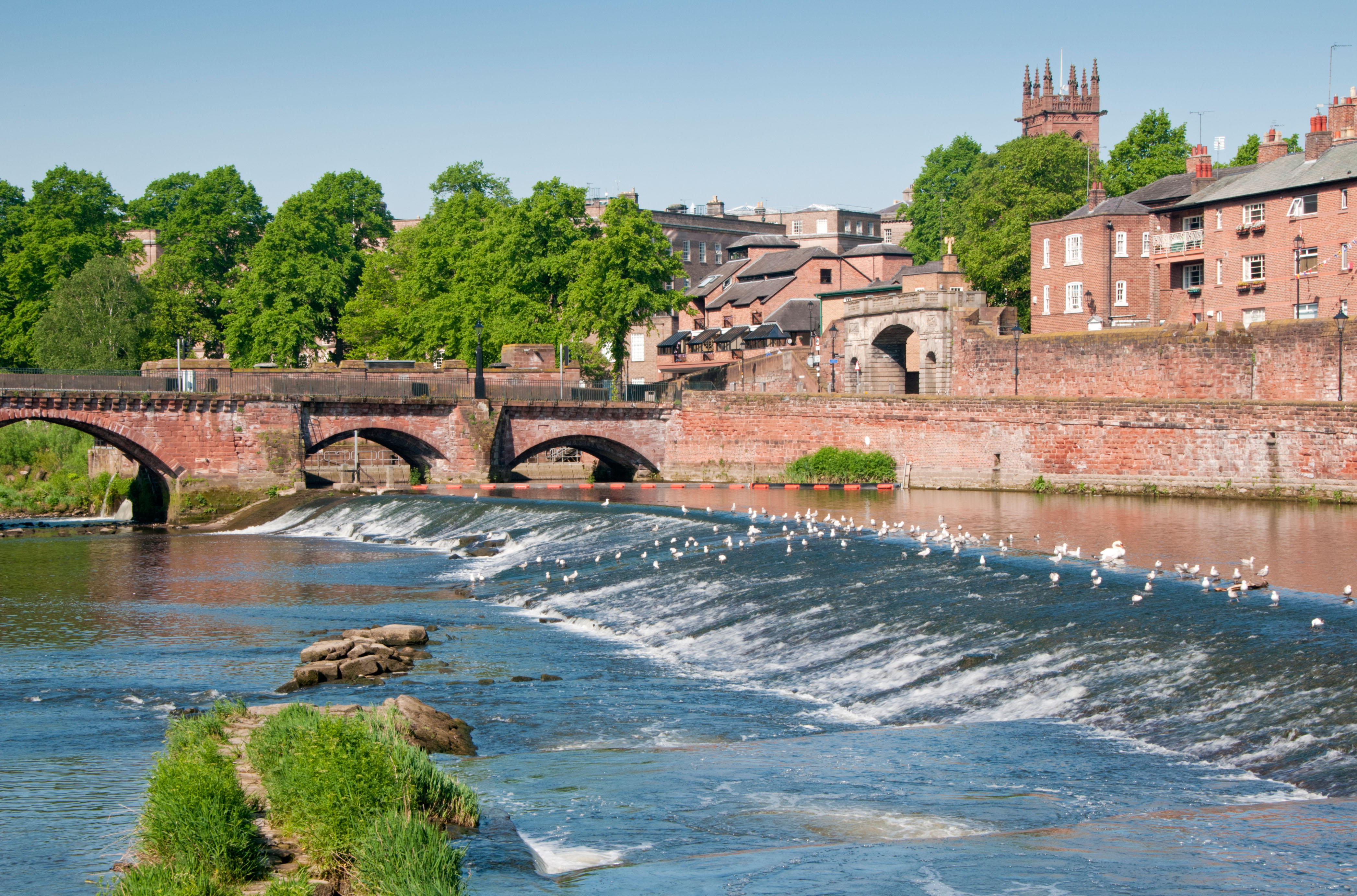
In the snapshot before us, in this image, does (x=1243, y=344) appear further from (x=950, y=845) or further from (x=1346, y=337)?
(x=950, y=845)

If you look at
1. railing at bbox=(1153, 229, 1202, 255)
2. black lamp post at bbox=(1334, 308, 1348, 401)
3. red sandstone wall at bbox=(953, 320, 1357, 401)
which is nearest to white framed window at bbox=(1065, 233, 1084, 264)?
railing at bbox=(1153, 229, 1202, 255)

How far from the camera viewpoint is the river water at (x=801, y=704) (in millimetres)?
11734

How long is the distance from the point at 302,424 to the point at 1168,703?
143ft

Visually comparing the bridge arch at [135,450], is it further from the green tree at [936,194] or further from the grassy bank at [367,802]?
the green tree at [936,194]

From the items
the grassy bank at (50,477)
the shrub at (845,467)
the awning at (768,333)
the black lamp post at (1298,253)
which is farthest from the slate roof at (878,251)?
the grassy bank at (50,477)

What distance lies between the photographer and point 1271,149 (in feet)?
200

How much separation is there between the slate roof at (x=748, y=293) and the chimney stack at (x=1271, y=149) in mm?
32887

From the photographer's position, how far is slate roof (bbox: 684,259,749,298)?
322 feet

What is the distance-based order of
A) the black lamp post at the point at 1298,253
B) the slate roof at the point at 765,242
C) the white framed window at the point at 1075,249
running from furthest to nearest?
the slate roof at the point at 765,242 < the white framed window at the point at 1075,249 < the black lamp post at the point at 1298,253

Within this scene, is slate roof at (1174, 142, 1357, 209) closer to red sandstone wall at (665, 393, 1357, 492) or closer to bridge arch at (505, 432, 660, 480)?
red sandstone wall at (665, 393, 1357, 492)

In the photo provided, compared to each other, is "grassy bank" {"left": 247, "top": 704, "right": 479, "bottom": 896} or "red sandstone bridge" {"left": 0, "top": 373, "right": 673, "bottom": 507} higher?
"red sandstone bridge" {"left": 0, "top": 373, "right": 673, "bottom": 507}

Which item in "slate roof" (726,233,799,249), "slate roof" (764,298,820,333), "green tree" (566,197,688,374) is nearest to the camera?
"green tree" (566,197,688,374)

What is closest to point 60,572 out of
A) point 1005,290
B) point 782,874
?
point 782,874

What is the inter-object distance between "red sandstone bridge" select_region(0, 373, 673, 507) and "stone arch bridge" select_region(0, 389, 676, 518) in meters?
0.04
